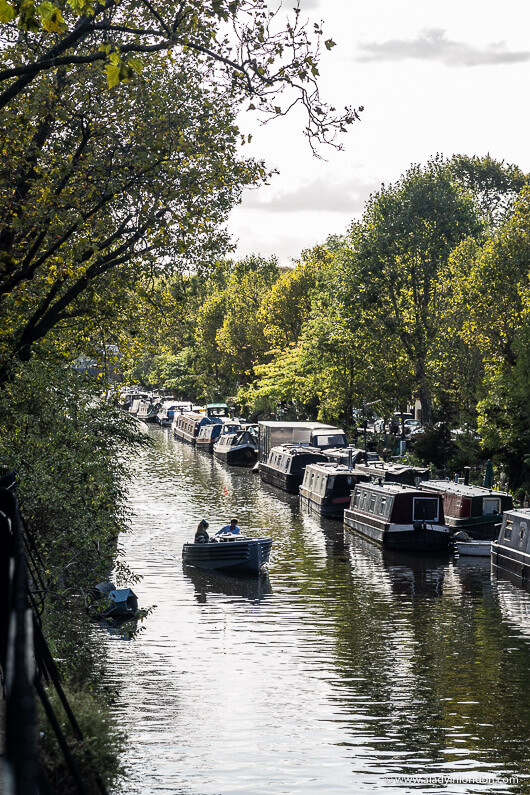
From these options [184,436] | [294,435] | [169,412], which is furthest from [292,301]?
[169,412]

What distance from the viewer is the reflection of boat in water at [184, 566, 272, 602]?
35.4 m

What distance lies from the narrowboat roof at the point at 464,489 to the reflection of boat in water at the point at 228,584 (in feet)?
36.1

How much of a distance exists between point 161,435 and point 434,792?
323ft

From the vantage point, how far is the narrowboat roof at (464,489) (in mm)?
44031

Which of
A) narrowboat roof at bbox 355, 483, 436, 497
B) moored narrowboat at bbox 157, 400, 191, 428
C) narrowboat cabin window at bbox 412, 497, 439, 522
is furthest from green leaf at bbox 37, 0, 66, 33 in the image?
moored narrowboat at bbox 157, 400, 191, 428

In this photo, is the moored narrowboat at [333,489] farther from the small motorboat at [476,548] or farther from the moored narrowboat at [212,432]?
the moored narrowboat at [212,432]

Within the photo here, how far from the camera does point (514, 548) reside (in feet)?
125

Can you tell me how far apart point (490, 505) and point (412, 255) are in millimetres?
25705

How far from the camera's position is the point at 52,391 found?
19.7 m

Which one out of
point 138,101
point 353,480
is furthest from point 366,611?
point 353,480

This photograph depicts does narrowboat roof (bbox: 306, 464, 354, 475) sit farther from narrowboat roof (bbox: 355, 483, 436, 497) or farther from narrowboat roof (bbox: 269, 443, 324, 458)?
narrowboat roof (bbox: 269, 443, 324, 458)

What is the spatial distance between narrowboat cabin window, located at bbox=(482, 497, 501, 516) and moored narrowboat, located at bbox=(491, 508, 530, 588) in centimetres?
382

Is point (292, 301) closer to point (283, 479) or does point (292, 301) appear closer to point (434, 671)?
point (283, 479)

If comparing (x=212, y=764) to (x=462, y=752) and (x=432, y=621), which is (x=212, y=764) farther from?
(x=432, y=621)
